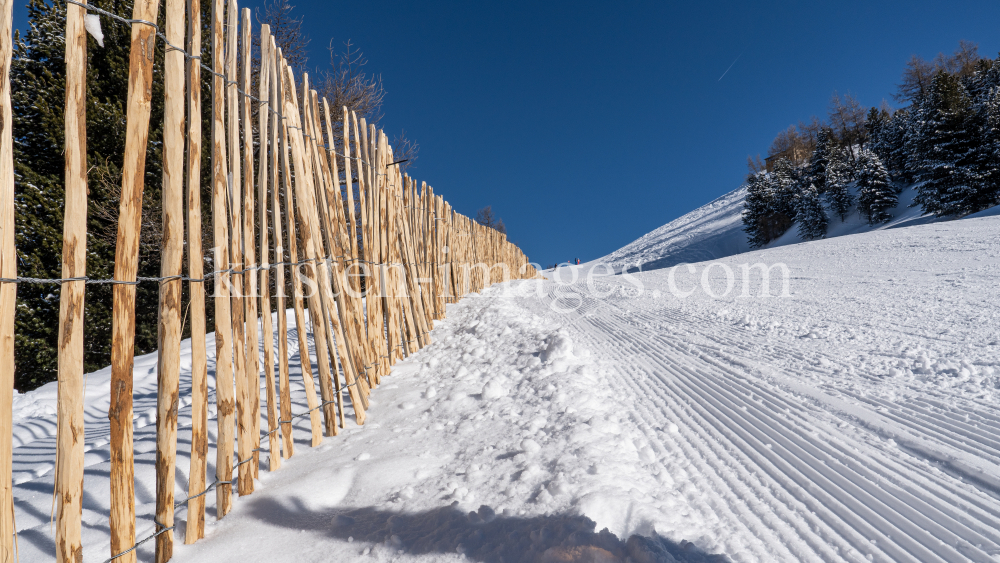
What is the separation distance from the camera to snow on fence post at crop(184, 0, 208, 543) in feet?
5.77

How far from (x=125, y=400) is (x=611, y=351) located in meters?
4.14

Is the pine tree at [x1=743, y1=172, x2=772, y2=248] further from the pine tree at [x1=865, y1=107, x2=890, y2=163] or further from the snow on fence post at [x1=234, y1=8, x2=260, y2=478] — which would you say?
the snow on fence post at [x1=234, y1=8, x2=260, y2=478]

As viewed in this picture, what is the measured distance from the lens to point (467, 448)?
2480 millimetres

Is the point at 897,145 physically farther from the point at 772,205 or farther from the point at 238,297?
the point at 238,297

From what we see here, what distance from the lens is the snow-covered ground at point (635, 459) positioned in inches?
66.5

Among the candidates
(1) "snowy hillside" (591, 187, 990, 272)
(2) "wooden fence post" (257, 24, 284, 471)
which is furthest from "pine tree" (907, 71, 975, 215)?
(2) "wooden fence post" (257, 24, 284, 471)

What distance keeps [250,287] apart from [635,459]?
213cm

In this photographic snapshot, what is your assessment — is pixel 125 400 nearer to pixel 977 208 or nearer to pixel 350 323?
pixel 350 323

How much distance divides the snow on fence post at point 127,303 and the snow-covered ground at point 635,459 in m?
0.35

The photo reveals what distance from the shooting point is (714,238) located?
44.5 metres

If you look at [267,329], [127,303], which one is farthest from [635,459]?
[127,303]

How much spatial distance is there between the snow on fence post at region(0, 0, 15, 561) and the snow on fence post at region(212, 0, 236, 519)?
68cm

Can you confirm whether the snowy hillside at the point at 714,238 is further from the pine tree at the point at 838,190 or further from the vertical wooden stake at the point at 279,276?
the vertical wooden stake at the point at 279,276

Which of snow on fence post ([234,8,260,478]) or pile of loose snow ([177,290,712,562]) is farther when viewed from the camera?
snow on fence post ([234,8,260,478])
